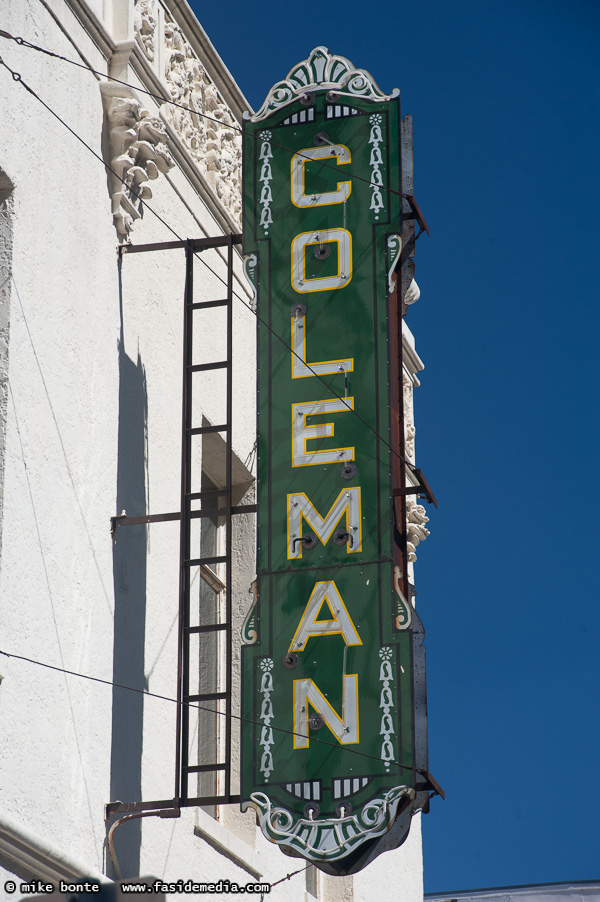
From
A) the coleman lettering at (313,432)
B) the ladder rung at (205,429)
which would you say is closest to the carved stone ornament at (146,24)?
the ladder rung at (205,429)

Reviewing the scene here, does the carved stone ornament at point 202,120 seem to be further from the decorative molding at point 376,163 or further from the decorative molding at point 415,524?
the decorative molding at point 415,524

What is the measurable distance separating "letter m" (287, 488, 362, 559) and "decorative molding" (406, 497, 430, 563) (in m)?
6.69

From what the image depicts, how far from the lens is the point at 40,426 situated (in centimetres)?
1014

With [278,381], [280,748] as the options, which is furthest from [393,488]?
[280,748]

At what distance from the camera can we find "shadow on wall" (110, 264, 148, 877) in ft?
34.5

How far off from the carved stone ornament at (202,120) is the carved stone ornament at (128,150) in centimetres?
92

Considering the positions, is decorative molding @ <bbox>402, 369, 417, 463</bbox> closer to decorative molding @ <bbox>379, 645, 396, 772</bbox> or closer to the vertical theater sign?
the vertical theater sign

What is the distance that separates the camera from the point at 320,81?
12062mm

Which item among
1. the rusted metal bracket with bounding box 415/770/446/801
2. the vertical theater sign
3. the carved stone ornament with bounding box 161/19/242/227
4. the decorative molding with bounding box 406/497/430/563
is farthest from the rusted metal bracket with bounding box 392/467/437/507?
the decorative molding with bounding box 406/497/430/563

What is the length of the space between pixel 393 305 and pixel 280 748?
11.1 ft

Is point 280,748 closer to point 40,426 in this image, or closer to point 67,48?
point 40,426

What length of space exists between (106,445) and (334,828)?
10.6 feet

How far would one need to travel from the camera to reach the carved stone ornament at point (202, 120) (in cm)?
1348

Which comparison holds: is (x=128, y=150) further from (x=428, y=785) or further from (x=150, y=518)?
(x=428, y=785)
